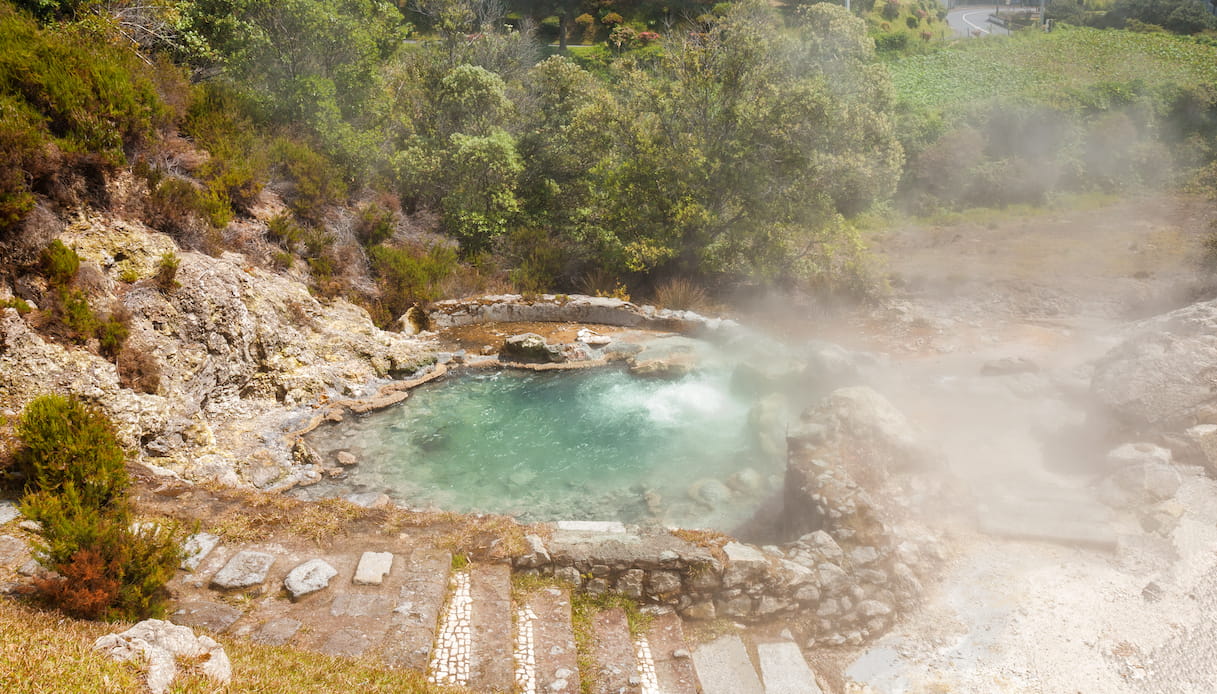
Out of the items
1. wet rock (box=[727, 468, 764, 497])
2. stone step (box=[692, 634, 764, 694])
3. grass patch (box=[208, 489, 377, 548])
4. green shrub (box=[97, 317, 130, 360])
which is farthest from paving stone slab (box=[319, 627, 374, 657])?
green shrub (box=[97, 317, 130, 360])

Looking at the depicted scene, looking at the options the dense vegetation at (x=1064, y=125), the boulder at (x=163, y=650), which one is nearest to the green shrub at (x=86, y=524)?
the boulder at (x=163, y=650)

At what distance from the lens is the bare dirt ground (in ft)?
21.2

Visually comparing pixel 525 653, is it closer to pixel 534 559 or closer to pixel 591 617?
pixel 591 617

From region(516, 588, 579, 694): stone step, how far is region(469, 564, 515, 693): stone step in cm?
14

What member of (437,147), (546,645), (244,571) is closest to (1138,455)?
(546,645)

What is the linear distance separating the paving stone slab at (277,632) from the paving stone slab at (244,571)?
2.08ft

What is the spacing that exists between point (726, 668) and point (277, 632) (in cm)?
412

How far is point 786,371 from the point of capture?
12.5 metres

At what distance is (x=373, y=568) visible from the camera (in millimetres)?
6598

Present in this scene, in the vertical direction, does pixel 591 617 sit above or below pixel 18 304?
below

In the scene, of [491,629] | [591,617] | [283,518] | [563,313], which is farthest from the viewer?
[563,313]

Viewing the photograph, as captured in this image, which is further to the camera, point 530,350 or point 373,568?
point 530,350

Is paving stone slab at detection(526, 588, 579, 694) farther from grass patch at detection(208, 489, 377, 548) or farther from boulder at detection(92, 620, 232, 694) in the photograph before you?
boulder at detection(92, 620, 232, 694)

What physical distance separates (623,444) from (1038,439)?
6564 millimetres
